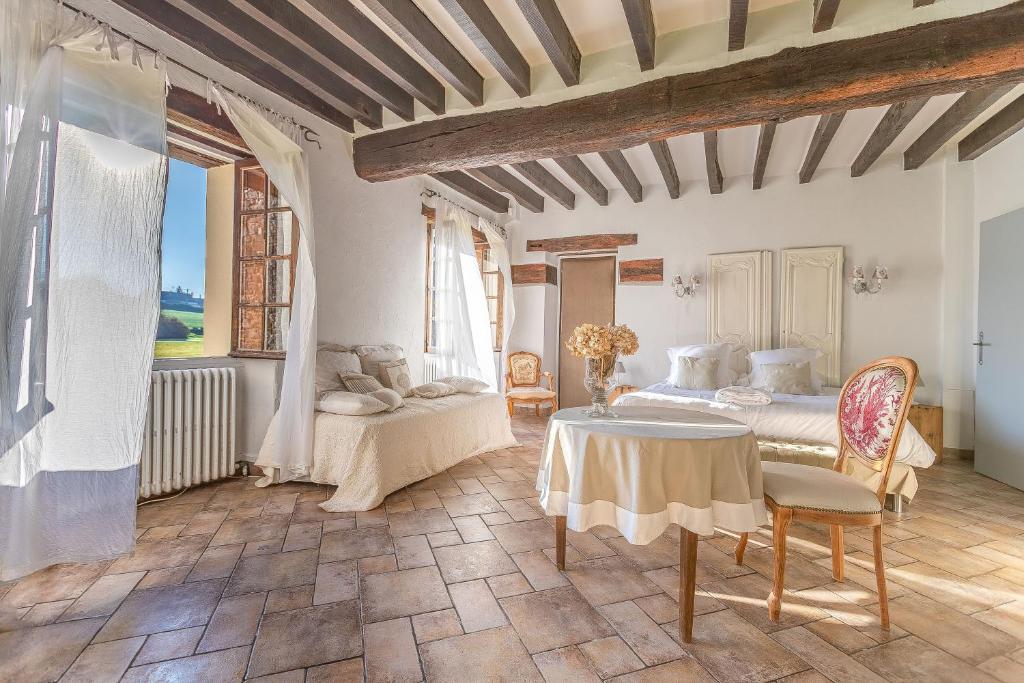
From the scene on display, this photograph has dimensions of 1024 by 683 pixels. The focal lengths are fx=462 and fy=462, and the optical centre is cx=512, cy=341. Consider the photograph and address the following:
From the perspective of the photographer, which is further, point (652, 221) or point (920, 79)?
point (652, 221)

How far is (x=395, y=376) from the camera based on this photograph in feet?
12.9

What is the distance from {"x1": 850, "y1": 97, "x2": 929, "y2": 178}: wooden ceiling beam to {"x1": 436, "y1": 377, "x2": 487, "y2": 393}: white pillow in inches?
144

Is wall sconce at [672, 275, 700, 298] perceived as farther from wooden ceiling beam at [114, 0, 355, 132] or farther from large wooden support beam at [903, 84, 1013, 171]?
wooden ceiling beam at [114, 0, 355, 132]

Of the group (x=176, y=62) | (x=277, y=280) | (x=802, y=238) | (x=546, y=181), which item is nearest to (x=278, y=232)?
(x=277, y=280)

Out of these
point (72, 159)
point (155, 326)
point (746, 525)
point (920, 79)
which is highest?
point (920, 79)

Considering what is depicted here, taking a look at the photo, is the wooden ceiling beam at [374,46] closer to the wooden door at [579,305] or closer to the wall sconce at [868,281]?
the wooden door at [579,305]

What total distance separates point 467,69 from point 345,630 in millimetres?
3188

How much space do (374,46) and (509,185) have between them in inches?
105

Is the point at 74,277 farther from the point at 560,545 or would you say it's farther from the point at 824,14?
the point at 824,14

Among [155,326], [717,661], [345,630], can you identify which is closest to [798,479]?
[717,661]

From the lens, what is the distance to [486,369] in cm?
531

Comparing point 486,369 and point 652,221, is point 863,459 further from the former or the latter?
point 652,221

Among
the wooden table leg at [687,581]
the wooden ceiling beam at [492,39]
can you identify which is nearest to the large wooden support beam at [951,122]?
the wooden ceiling beam at [492,39]

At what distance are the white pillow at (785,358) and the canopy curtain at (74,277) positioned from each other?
4778 mm
